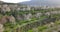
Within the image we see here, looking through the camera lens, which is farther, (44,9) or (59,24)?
(44,9)

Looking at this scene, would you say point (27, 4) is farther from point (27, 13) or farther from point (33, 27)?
point (33, 27)

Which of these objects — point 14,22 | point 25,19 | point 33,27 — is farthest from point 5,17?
point 33,27

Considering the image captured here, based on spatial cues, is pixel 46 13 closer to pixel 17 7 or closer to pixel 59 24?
pixel 59 24

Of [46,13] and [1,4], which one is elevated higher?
[1,4]

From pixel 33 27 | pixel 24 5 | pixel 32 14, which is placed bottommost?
pixel 33 27

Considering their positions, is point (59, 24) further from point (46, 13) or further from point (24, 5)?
point (24, 5)

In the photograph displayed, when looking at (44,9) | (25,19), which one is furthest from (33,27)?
(44,9)

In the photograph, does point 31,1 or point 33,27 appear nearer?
point 33,27

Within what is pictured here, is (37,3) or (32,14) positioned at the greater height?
(37,3)
